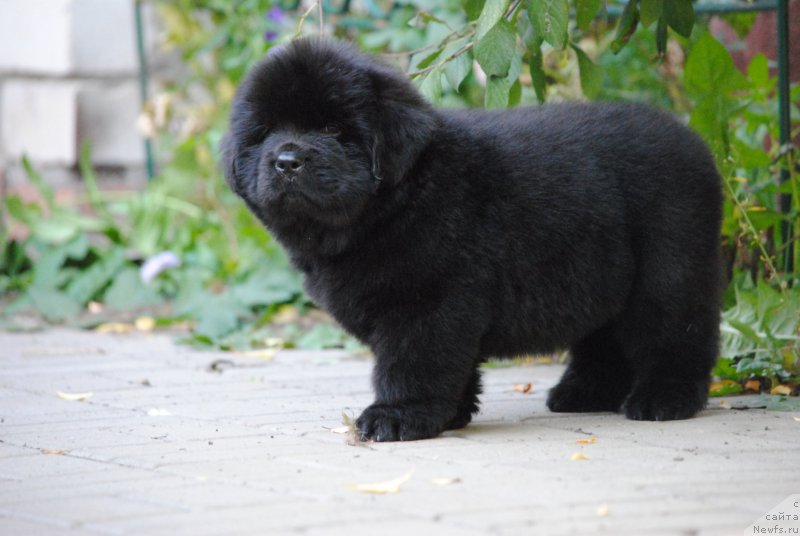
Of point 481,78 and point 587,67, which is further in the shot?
point 481,78

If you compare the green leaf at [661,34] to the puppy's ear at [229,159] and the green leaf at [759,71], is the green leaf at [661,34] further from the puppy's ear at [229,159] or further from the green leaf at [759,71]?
the puppy's ear at [229,159]

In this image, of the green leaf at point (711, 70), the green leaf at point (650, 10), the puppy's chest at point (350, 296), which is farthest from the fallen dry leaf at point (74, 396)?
the green leaf at point (711, 70)

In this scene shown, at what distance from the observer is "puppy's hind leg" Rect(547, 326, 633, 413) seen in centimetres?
383

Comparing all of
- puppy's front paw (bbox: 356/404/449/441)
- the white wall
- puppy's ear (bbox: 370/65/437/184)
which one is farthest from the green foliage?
puppy's front paw (bbox: 356/404/449/441)

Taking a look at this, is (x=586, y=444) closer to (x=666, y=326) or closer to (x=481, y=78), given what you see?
(x=666, y=326)

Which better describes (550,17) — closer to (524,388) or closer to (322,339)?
(524,388)

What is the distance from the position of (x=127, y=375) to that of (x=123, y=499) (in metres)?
2.06

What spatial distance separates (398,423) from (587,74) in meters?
1.63

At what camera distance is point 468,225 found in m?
3.32

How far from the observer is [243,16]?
6902 millimetres

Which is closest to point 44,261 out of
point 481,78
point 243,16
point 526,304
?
point 243,16

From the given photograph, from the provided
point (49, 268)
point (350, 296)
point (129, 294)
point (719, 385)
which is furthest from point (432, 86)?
point (49, 268)

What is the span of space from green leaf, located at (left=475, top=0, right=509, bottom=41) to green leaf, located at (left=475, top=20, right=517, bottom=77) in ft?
0.37

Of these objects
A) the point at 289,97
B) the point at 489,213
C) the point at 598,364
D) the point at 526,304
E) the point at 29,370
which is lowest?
the point at 29,370
